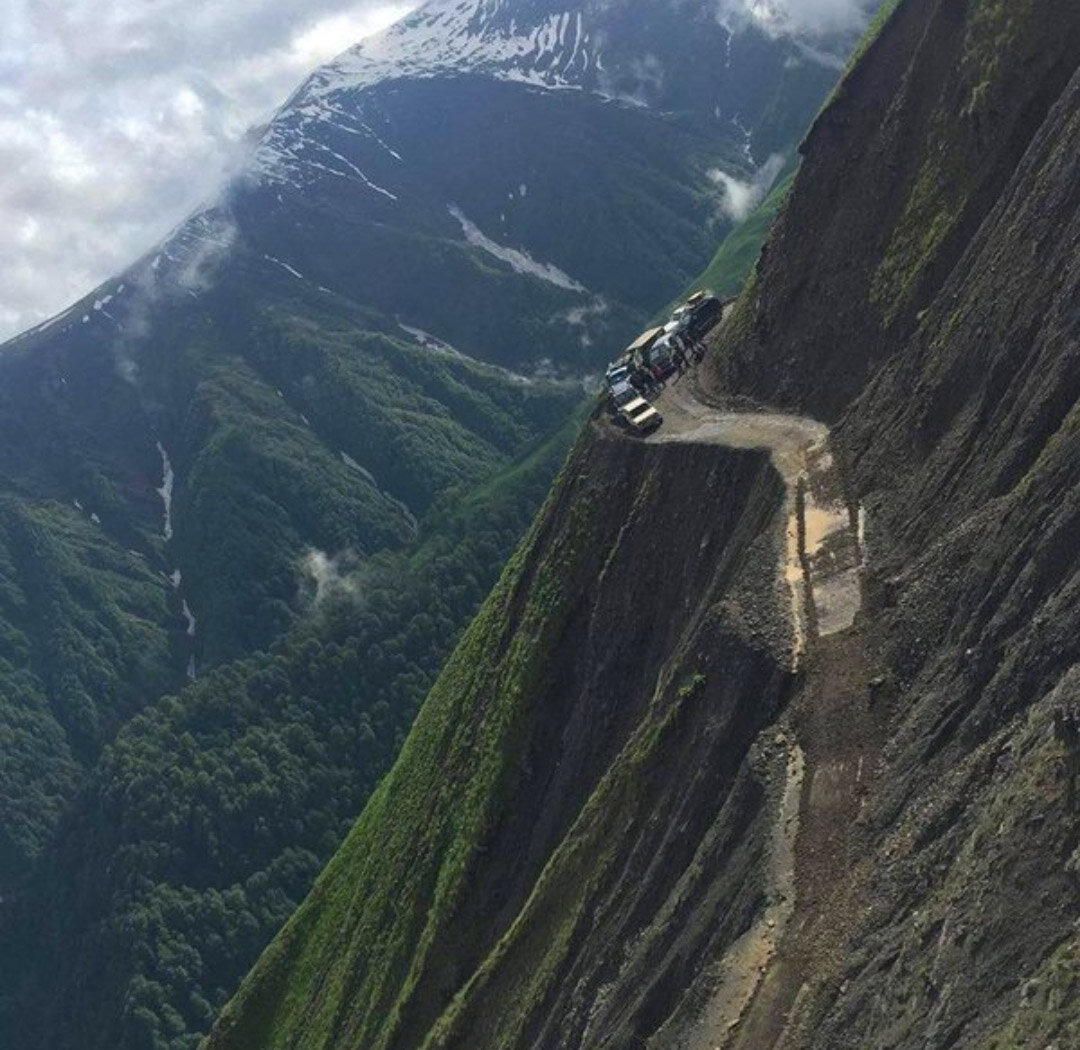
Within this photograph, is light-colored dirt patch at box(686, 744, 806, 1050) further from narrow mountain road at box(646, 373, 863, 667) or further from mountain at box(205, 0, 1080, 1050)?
narrow mountain road at box(646, 373, 863, 667)

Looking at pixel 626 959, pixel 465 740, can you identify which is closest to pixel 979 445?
pixel 626 959

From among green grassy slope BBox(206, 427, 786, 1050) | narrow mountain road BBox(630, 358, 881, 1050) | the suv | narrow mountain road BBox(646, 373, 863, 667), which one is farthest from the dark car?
narrow mountain road BBox(630, 358, 881, 1050)

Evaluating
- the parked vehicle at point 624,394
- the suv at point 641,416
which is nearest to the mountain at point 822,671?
the suv at point 641,416

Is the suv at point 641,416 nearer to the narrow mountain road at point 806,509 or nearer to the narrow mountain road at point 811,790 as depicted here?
the narrow mountain road at point 806,509

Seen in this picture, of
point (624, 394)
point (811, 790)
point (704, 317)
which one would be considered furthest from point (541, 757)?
point (704, 317)

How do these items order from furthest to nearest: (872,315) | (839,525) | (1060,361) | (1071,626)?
(872,315) → (839,525) → (1060,361) → (1071,626)

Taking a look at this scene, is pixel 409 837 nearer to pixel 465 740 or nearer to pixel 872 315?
pixel 465 740
